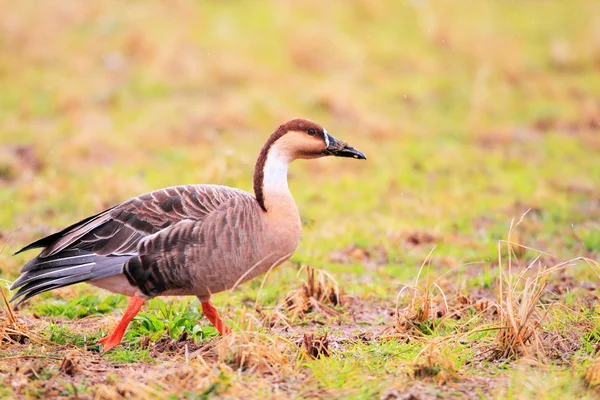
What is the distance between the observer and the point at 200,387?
14.3ft

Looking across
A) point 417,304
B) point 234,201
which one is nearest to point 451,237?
point 417,304

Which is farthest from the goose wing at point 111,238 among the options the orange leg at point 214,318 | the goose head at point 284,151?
the orange leg at point 214,318

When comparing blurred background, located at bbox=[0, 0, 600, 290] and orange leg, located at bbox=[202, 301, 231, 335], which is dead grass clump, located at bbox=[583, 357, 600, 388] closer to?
orange leg, located at bbox=[202, 301, 231, 335]

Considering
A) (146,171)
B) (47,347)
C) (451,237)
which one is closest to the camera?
(47,347)

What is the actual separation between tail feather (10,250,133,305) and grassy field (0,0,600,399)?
9.7 inches

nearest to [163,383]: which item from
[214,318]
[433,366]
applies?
[214,318]

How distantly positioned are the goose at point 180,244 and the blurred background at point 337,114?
63.6 inches

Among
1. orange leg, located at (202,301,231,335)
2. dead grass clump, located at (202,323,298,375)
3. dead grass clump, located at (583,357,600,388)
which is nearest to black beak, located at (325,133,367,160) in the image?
orange leg, located at (202,301,231,335)

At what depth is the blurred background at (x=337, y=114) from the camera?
8828 mm

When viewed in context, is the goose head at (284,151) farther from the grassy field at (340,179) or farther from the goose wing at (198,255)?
the grassy field at (340,179)

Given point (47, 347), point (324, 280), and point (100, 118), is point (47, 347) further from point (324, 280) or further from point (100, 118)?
point (100, 118)

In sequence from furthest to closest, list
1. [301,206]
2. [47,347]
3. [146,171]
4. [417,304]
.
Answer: [146,171] → [301,206] → [417,304] → [47,347]

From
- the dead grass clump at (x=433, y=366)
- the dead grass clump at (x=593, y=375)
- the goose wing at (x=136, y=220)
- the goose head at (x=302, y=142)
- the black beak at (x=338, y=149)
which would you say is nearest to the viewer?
the dead grass clump at (x=593, y=375)

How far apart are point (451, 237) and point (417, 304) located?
2.90 m
